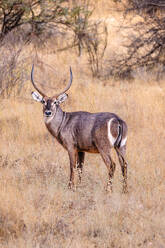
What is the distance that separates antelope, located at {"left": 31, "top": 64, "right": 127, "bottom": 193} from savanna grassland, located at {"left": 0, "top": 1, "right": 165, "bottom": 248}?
0.30 metres

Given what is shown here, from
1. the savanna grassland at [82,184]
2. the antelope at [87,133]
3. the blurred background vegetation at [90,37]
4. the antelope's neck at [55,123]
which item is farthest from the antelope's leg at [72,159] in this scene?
the blurred background vegetation at [90,37]

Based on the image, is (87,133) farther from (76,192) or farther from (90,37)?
(90,37)

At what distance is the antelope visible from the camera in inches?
233

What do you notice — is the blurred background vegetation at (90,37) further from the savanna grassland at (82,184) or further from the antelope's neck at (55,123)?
the antelope's neck at (55,123)

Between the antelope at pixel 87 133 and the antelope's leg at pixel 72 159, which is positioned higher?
the antelope at pixel 87 133

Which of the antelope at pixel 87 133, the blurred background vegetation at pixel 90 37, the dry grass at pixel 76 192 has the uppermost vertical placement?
the blurred background vegetation at pixel 90 37

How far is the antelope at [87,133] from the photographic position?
5.93 m

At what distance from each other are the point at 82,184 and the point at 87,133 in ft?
2.17

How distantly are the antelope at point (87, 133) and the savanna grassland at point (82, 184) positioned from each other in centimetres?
30

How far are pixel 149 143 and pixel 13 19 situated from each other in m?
6.67

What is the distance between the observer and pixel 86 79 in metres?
12.3

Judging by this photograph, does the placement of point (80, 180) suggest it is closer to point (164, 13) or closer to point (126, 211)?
point (126, 211)

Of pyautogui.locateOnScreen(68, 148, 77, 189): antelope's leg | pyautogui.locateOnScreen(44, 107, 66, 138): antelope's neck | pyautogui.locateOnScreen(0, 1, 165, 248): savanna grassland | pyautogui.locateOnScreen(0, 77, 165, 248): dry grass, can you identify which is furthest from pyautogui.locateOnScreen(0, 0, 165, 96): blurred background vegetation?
pyautogui.locateOnScreen(68, 148, 77, 189): antelope's leg

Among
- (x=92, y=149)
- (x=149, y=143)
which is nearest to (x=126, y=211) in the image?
(x=92, y=149)
